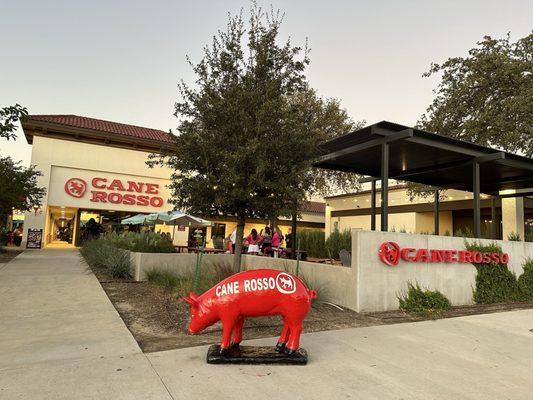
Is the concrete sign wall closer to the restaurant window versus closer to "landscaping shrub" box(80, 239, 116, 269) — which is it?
"landscaping shrub" box(80, 239, 116, 269)

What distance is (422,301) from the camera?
8367 mm

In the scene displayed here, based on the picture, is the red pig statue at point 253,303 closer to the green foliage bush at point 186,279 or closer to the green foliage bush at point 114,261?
the green foliage bush at point 186,279

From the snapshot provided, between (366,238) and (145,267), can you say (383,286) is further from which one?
(145,267)

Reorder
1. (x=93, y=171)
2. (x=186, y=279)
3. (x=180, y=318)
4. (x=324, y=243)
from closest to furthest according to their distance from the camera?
(x=180, y=318), (x=186, y=279), (x=324, y=243), (x=93, y=171)

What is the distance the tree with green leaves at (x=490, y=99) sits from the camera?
51.2ft

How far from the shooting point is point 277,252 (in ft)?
43.6

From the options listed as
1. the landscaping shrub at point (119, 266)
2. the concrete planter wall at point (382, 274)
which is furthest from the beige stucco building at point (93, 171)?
the concrete planter wall at point (382, 274)

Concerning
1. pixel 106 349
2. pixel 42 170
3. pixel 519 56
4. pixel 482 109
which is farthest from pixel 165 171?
pixel 106 349

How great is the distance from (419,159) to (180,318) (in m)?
8.83

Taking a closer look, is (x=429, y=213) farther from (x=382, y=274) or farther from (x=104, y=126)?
(x=104, y=126)

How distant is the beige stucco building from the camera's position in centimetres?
2428

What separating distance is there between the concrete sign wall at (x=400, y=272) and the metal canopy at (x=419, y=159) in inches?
44.8

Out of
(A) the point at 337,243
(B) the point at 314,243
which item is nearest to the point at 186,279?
(A) the point at 337,243

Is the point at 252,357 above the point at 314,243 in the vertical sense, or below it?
below
